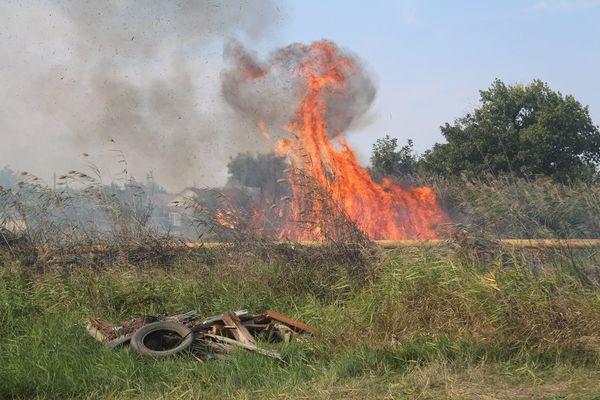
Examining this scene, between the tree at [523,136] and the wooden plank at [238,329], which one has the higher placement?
the tree at [523,136]

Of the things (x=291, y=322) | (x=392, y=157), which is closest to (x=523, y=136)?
(x=392, y=157)

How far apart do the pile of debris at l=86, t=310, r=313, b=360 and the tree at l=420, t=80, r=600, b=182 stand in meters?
16.1

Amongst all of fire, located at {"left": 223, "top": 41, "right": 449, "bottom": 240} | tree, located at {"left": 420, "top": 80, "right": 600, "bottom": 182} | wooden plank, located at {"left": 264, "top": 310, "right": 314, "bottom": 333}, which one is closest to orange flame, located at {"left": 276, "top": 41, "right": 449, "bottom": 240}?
fire, located at {"left": 223, "top": 41, "right": 449, "bottom": 240}

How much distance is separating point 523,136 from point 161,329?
18.6m

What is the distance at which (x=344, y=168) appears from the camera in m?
13.1

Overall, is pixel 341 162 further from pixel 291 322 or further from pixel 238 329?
pixel 238 329

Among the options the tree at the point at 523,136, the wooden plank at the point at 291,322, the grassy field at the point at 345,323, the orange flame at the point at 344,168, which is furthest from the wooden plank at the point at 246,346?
the tree at the point at 523,136

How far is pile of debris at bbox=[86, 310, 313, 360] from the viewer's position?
6.05m

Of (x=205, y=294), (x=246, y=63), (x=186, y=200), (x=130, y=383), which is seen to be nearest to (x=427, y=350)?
(x=130, y=383)

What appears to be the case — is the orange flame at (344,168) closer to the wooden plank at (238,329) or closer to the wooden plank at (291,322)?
the wooden plank at (291,322)

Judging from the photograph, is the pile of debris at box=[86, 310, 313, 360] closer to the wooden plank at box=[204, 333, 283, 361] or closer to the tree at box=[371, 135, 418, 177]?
the wooden plank at box=[204, 333, 283, 361]

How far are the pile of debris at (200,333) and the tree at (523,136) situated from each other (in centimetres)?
1611

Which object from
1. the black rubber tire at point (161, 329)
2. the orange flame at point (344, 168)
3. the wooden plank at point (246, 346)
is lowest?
the wooden plank at point (246, 346)

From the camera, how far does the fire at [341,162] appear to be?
12.2 m
